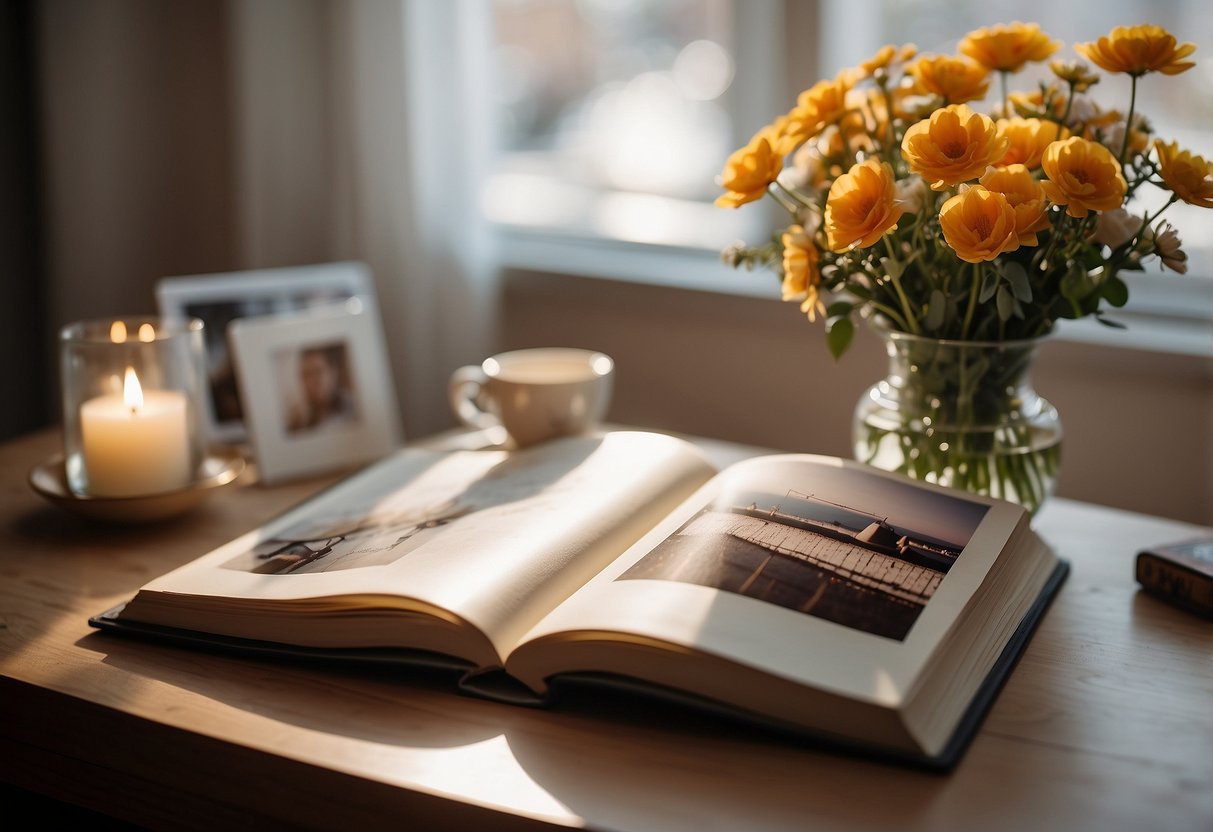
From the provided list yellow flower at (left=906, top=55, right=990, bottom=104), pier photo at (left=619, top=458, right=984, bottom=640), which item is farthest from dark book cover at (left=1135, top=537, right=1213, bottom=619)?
yellow flower at (left=906, top=55, right=990, bottom=104)

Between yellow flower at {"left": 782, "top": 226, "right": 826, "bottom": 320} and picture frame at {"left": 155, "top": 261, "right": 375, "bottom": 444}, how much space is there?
638 millimetres

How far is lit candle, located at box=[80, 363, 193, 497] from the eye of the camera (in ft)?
3.15

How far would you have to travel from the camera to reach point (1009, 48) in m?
0.84

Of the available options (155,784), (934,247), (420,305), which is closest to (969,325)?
(934,247)

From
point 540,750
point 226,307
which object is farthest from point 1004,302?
point 226,307

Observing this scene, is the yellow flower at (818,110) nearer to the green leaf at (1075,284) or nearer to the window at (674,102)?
the green leaf at (1075,284)

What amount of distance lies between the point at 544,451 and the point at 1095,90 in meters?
0.91

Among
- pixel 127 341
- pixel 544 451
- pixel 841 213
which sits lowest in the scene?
pixel 544 451

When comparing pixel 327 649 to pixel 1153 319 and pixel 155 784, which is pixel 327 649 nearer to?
pixel 155 784

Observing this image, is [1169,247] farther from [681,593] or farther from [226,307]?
[226,307]

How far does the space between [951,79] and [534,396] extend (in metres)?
0.46

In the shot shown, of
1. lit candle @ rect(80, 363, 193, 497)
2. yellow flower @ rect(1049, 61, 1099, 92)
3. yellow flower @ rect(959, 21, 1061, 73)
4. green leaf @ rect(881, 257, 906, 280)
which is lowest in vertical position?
lit candle @ rect(80, 363, 193, 497)

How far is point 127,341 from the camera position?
98 centimetres

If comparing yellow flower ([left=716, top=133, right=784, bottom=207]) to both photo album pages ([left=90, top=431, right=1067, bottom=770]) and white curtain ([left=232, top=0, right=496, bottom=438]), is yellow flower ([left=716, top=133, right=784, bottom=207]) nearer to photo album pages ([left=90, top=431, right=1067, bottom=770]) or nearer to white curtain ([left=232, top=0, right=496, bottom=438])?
photo album pages ([left=90, top=431, right=1067, bottom=770])
